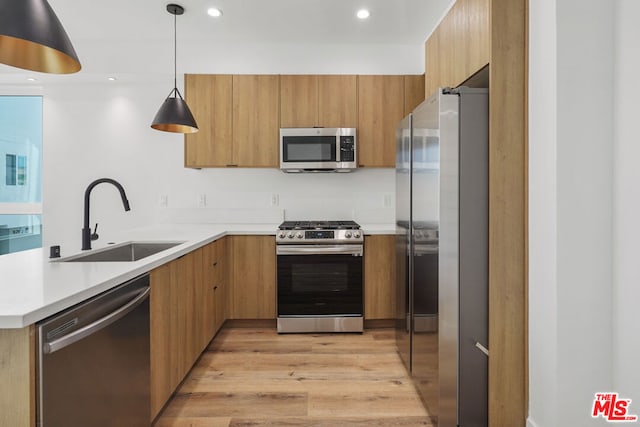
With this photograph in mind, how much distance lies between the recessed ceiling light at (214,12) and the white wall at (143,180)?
0.98m

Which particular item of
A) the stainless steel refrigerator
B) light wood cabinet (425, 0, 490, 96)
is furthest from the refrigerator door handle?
light wood cabinet (425, 0, 490, 96)

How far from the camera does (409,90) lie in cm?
340

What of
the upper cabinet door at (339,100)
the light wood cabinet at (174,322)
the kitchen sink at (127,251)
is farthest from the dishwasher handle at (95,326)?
the upper cabinet door at (339,100)

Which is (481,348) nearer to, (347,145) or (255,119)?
(347,145)

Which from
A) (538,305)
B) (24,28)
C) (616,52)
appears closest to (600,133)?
(616,52)

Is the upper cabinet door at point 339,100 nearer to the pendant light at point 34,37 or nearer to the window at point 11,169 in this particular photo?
the pendant light at point 34,37

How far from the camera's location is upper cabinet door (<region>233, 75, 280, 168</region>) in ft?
11.1

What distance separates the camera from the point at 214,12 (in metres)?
2.92

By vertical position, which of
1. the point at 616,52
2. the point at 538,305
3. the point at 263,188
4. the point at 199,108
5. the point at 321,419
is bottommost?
the point at 321,419

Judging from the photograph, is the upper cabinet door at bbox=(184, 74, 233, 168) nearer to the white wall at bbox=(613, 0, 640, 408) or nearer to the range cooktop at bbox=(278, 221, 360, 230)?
the range cooktop at bbox=(278, 221, 360, 230)

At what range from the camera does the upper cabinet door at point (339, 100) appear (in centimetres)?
339

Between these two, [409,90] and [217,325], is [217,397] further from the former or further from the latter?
[409,90]

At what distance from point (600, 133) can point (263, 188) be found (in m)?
2.86

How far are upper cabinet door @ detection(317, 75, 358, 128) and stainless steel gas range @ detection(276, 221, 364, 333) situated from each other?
106 cm
